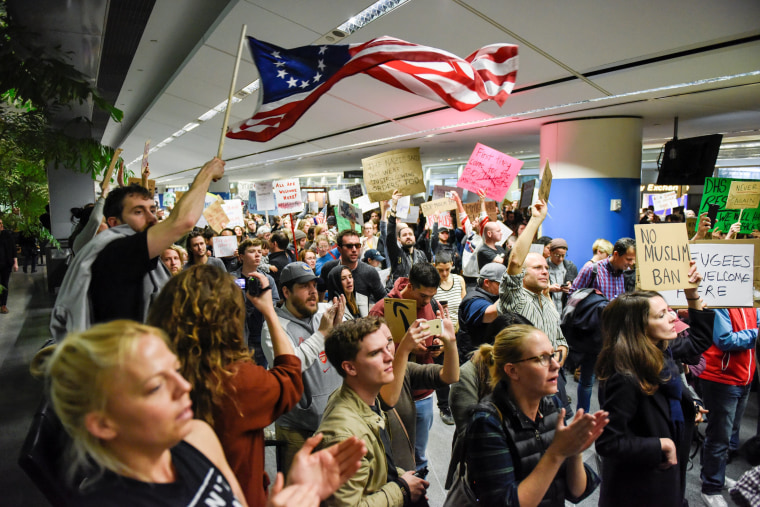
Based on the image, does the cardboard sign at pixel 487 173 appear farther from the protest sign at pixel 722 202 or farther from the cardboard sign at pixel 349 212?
the cardboard sign at pixel 349 212

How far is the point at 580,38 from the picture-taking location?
5.30 m

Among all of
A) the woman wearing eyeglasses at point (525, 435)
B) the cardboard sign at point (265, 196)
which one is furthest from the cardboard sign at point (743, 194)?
the cardboard sign at point (265, 196)

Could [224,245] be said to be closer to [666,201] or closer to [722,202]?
[722,202]

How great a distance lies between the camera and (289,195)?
9.29 m

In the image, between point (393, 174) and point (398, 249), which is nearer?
point (393, 174)

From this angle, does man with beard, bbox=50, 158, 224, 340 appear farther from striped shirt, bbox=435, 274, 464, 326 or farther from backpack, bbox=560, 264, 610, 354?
backpack, bbox=560, 264, 610, 354

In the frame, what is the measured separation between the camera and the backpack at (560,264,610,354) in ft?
13.2

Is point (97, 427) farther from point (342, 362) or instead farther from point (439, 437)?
point (439, 437)

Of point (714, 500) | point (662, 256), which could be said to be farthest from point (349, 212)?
point (714, 500)

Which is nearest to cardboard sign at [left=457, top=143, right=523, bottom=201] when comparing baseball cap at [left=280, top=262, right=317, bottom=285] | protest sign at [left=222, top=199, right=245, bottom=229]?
baseball cap at [left=280, top=262, right=317, bottom=285]

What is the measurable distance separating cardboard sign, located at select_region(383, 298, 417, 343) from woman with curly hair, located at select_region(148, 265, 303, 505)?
50.7 inches

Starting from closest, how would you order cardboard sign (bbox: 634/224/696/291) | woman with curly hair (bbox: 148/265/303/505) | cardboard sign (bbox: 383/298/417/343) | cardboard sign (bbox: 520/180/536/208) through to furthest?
woman with curly hair (bbox: 148/265/303/505)
cardboard sign (bbox: 383/298/417/343)
cardboard sign (bbox: 634/224/696/291)
cardboard sign (bbox: 520/180/536/208)

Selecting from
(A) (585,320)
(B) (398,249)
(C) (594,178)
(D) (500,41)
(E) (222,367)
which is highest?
(D) (500,41)

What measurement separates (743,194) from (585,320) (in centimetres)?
303
